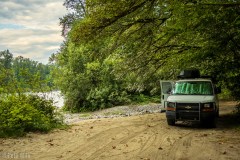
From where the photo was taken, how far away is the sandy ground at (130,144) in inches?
301

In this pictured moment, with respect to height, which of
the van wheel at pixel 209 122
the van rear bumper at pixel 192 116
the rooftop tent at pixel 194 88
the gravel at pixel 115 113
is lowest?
the gravel at pixel 115 113

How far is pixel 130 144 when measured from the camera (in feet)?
29.9

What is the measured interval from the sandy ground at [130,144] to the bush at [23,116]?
622 mm

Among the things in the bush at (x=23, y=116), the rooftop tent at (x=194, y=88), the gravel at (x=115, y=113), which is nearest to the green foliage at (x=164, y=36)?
the rooftop tent at (x=194, y=88)

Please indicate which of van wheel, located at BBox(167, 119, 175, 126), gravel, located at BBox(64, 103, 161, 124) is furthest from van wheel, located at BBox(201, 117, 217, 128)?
gravel, located at BBox(64, 103, 161, 124)

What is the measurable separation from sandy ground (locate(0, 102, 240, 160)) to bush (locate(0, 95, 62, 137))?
2.04ft

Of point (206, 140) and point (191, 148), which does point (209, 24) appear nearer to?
point (206, 140)

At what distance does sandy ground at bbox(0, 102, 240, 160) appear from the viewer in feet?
25.1

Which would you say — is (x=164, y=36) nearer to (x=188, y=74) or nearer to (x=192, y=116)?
(x=188, y=74)

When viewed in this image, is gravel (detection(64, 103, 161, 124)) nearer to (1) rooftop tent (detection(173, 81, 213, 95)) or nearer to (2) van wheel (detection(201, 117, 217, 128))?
(1) rooftop tent (detection(173, 81, 213, 95))

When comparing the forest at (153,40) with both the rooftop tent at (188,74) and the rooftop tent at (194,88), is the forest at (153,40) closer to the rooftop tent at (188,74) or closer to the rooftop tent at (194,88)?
the rooftop tent at (188,74)

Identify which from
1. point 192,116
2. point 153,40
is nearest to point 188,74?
point 153,40

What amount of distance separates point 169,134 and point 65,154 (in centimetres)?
453

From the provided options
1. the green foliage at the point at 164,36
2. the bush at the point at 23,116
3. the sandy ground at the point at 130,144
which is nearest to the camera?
the sandy ground at the point at 130,144
